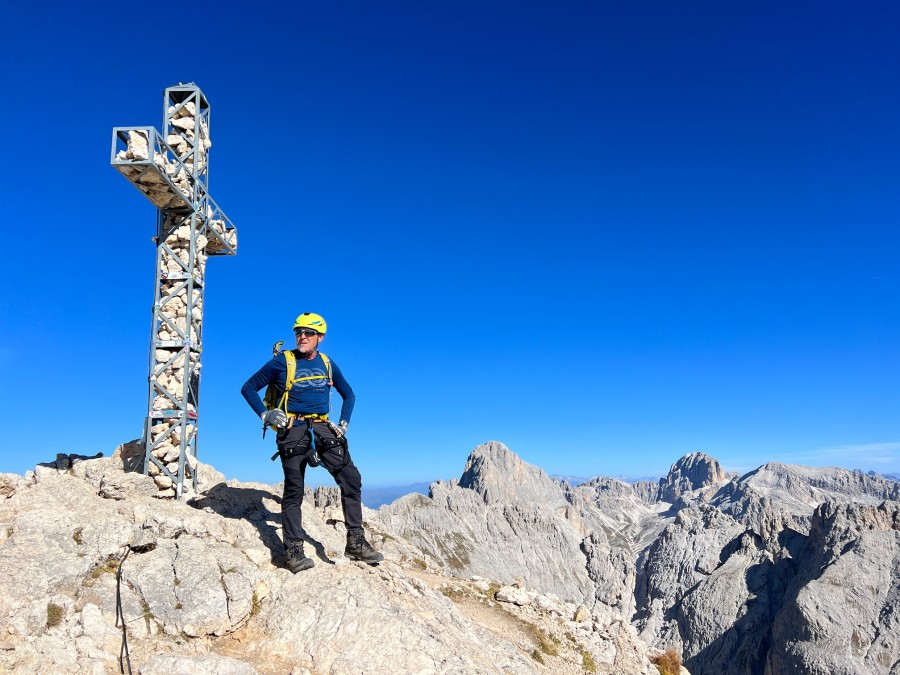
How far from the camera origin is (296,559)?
10.6 meters

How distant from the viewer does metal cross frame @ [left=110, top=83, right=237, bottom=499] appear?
45.1ft

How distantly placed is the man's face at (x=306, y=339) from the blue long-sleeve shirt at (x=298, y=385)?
8.1 inches

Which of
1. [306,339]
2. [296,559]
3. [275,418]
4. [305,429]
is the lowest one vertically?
[296,559]

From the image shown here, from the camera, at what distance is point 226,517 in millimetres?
12656

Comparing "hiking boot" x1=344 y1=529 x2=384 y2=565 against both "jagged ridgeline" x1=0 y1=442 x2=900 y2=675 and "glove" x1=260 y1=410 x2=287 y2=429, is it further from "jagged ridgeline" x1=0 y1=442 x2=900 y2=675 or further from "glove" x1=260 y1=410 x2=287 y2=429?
"glove" x1=260 y1=410 x2=287 y2=429

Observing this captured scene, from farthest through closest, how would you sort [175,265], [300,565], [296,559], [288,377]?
[175,265] → [288,377] → [296,559] → [300,565]

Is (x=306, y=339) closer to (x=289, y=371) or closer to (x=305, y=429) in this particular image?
(x=289, y=371)

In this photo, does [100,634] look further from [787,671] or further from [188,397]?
[787,671]

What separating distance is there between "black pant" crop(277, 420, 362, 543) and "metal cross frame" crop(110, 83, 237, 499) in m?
4.32

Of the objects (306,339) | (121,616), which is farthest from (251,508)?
(306,339)

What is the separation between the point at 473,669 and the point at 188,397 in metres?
10.2

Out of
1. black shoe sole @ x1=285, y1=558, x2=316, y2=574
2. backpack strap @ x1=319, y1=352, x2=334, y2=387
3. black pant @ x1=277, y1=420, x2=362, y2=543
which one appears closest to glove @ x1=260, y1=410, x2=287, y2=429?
black pant @ x1=277, y1=420, x2=362, y2=543

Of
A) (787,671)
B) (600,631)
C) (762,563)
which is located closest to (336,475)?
(600,631)

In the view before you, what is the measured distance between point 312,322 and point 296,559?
14.9 feet
